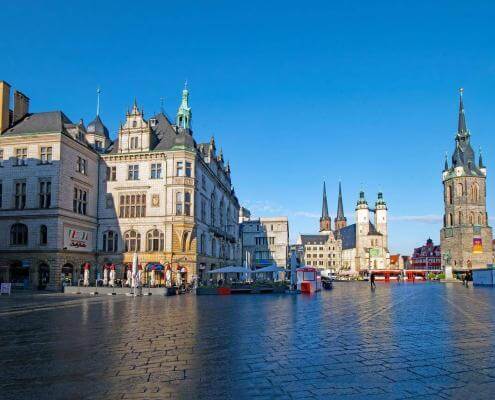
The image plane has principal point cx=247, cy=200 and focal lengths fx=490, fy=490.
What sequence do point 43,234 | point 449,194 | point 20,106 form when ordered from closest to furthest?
point 43,234 < point 20,106 < point 449,194

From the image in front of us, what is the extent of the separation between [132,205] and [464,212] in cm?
14800

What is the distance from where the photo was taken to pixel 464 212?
175500 millimetres

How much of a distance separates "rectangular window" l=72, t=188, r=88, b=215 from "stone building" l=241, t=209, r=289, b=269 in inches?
2359

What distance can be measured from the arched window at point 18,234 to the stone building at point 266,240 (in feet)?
217

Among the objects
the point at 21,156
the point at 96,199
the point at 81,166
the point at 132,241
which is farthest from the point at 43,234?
the point at 132,241

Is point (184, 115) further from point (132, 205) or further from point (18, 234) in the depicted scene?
point (18, 234)

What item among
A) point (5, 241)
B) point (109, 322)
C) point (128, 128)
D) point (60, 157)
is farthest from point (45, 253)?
point (109, 322)

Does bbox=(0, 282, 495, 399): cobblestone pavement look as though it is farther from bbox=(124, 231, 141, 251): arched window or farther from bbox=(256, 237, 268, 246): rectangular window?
bbox=(256, 237, 268, 246): rectangular window

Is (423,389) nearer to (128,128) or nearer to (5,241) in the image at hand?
(5,241)

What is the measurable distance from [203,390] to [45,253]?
4621cm

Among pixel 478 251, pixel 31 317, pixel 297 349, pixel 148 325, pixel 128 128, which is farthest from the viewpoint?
pixel 478 251

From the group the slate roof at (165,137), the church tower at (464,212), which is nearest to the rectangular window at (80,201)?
the slate roof at (165,137)

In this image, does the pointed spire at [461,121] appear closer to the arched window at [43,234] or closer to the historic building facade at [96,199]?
the historic building facade at [96,199]

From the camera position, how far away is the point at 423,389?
29.0 feet
